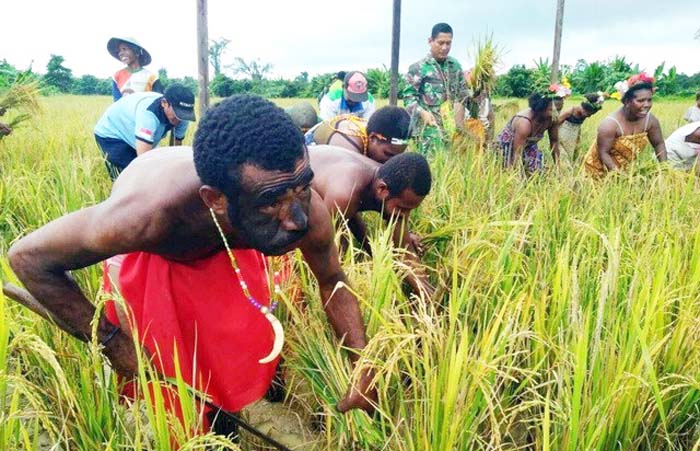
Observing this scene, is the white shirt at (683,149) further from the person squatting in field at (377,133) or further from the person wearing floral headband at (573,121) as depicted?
the person squatting in field at (377,133)

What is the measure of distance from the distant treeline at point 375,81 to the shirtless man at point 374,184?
2.90 meters

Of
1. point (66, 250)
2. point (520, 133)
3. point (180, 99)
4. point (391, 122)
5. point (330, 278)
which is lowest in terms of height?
point (330, 278)

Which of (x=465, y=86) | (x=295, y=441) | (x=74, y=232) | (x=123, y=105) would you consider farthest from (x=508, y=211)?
(x=123, y=105)

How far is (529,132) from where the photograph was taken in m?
4.58

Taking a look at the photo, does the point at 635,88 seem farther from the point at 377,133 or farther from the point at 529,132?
the point at 377,133

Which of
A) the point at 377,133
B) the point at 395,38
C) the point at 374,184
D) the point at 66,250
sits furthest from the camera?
the point at 395,38

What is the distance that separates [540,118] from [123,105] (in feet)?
11.0

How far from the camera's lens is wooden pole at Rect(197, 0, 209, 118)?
417cm

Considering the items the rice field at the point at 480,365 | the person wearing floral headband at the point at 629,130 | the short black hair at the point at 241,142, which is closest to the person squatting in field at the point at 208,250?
the short black hair at the point at 241,142

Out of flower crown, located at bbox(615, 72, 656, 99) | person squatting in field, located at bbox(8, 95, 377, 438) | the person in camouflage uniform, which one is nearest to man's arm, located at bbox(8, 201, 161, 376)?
person squatting in field, located at bbox(8, 95, 377, 438)

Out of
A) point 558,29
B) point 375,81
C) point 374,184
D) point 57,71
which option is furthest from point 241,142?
point 57,71

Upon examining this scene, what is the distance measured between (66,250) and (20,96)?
370cm

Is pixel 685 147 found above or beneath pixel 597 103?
beneath

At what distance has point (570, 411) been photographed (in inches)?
45.3
